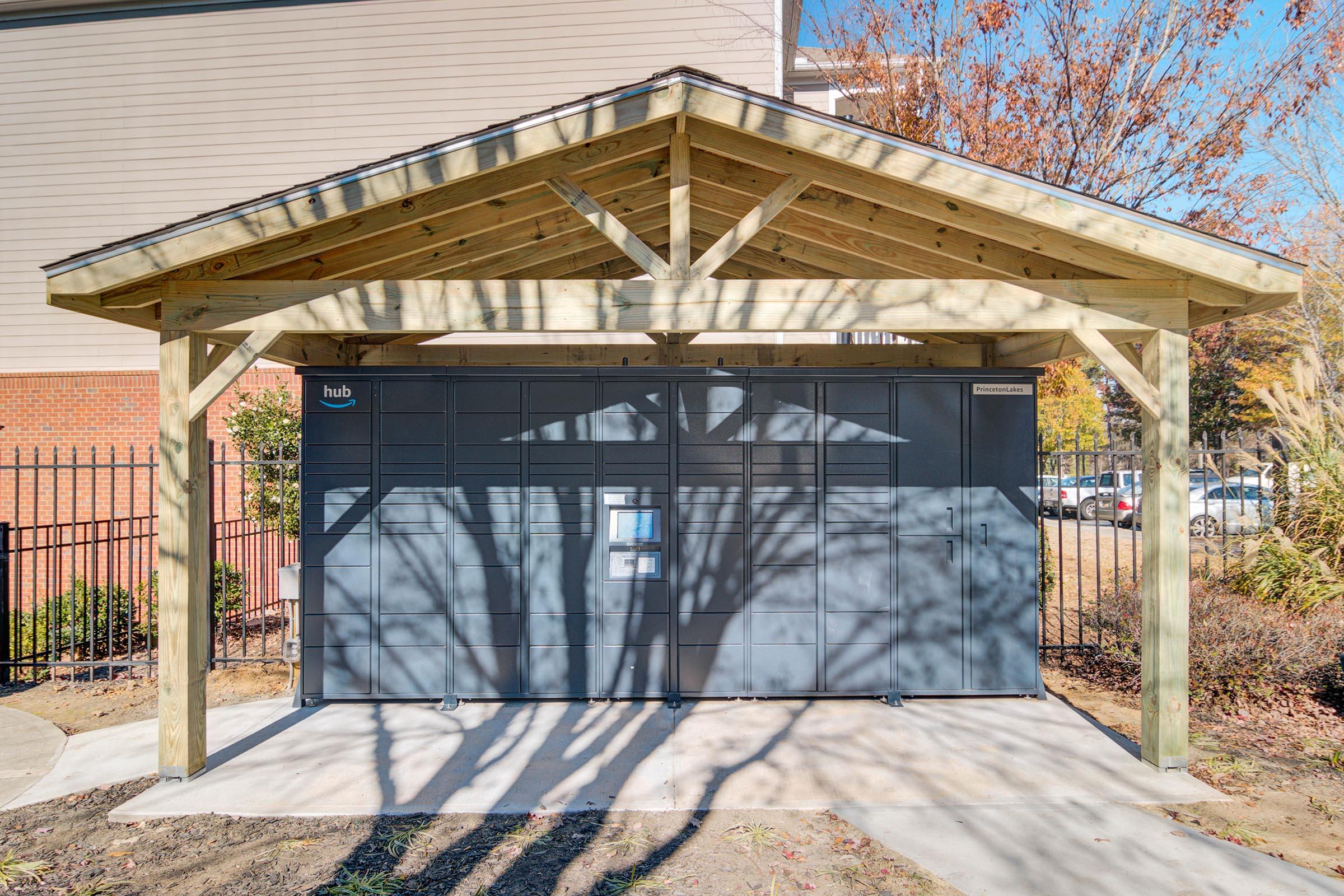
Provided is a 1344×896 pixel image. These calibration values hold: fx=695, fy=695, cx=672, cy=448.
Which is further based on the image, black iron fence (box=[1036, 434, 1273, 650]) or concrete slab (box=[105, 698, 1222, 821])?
black iron fence (box=[1036, 434, 1273, 650])

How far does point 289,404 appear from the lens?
8250mm

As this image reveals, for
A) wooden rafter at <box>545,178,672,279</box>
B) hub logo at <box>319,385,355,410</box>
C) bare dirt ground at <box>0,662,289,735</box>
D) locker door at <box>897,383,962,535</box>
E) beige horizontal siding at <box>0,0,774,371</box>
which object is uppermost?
beige horizontal siding at <box>0,0,774,371</box>

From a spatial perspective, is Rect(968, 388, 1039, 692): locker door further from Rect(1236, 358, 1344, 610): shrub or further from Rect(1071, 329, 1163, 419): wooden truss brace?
Rect(1236, 358, 1344, 610): shrub

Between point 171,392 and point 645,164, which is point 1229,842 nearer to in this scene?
point 645,164

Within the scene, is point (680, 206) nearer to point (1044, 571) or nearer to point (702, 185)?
point (702, 185)

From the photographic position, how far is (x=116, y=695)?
5801 mm

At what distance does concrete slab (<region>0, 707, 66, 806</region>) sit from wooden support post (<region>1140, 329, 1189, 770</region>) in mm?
6636

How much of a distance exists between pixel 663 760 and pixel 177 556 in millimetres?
3086

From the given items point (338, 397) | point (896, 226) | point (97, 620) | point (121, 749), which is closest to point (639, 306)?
point (896, 226)

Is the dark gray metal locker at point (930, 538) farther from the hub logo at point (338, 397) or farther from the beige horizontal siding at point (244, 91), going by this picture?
the beige horizontal siding at point (244, 91)

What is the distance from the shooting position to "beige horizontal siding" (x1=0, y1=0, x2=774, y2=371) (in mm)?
9203

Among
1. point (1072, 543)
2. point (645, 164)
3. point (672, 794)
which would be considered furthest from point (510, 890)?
point (1072, 543)

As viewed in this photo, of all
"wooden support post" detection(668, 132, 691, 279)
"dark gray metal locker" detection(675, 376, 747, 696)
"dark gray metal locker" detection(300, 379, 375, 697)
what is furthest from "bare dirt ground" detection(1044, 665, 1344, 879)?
"dark gray metal locker" detection(300, 379, 375, 697)

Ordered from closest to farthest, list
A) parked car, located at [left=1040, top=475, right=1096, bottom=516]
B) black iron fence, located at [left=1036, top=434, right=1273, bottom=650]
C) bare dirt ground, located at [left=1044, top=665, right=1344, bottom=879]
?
bare dirt ground, located at [left=1044, top=665, right=1344, bottom=879] < black iron fence, located at [left=1036, top=434, right=1273, bottom=650] < parked car, located at [left=1040, top=475, right=1096, bottom=516]
